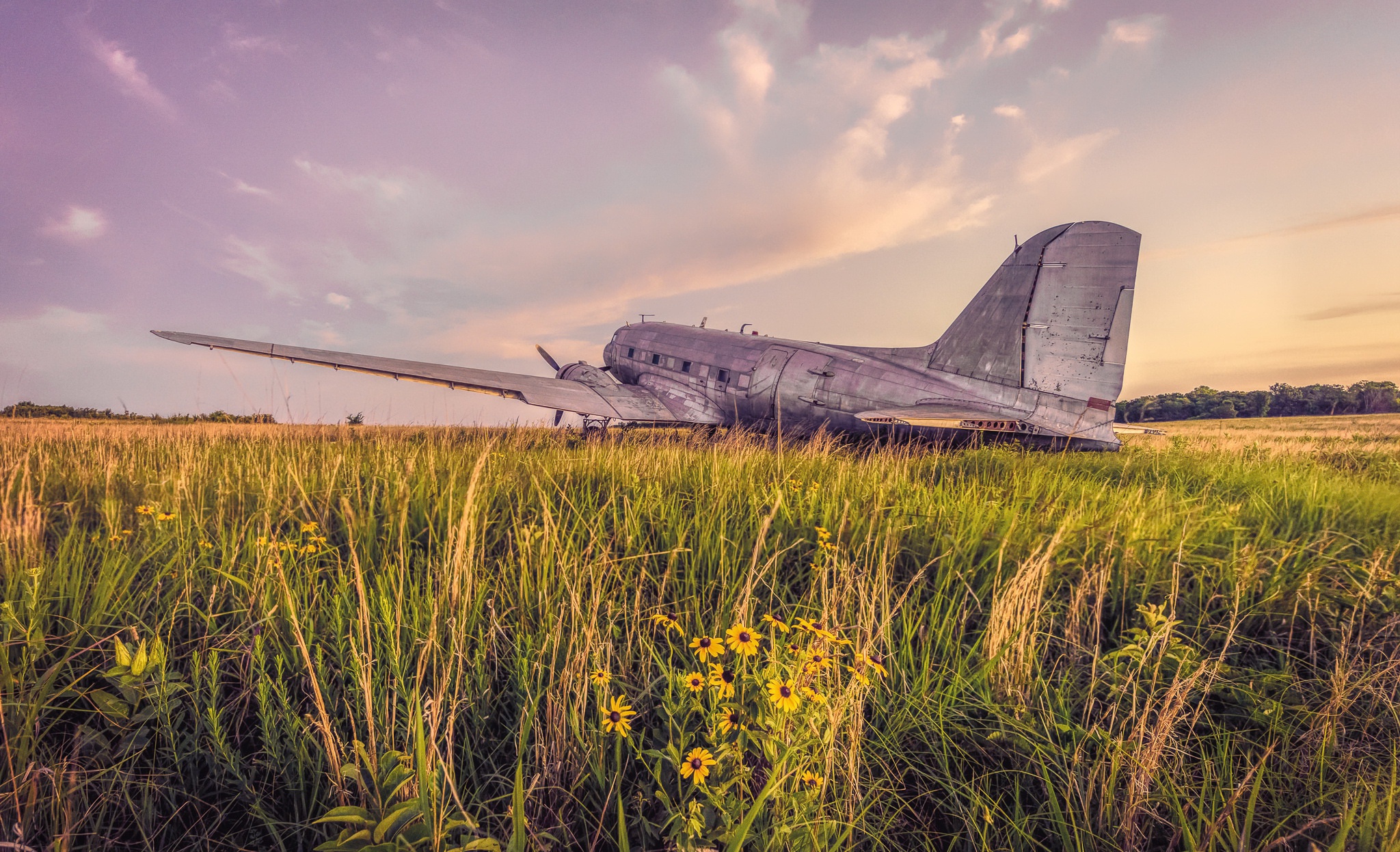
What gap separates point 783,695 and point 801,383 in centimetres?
1238

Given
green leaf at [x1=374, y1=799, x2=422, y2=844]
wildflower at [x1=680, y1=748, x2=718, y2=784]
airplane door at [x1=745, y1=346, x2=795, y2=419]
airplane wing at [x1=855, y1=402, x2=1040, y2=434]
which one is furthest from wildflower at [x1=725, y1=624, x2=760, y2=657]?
airplane door at [x1=745, y1=346, x2=795, y2=419]

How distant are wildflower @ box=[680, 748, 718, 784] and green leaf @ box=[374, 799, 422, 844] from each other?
0.63m

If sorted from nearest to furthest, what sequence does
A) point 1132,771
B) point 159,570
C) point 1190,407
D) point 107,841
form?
point 107,841
point 1132,771
point 159,570
point 1190,407

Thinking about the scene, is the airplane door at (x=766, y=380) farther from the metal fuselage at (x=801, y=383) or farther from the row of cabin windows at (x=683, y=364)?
the row of cabin windows at (x=683, y=364)

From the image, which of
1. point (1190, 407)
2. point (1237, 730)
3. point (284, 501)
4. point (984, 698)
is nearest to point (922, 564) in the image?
point (984, 698)

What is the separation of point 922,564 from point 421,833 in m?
2.98

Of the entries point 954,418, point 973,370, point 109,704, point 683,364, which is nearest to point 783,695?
point 109,704

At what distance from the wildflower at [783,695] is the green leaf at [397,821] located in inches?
34.8

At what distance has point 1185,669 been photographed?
2447 mm

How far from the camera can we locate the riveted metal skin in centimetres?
1092

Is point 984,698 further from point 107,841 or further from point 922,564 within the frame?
point 107,841

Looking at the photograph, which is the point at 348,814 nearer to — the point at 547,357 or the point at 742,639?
the point at 742,639

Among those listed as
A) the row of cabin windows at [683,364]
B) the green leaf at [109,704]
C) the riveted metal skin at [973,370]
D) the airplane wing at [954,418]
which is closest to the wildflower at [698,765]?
the green leaf at [109,704]

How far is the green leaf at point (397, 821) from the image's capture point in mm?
1103
